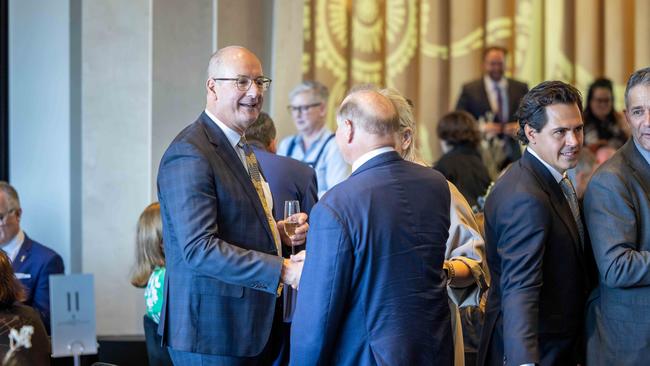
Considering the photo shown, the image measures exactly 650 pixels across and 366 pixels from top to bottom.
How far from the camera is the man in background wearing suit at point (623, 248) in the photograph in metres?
3.45

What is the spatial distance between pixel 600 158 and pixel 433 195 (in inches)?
166

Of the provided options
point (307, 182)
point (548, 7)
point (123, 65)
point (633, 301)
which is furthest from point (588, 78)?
point (633, 301)

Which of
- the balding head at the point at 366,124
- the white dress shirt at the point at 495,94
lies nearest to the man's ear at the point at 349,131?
the balding head at the point at 366,124

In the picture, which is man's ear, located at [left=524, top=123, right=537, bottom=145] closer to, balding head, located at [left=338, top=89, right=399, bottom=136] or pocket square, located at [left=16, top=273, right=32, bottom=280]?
balding head, located at [left=338, top=89, right=399, bottom=136]

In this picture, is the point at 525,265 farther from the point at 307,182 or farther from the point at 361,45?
the point at 361,45

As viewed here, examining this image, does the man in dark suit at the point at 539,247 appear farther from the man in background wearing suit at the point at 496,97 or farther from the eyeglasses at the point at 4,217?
the man in background wearing suit at the point at 496,97

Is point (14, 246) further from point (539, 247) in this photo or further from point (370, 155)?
point (539, 247)

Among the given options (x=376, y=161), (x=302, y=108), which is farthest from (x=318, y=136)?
Answer: (x=376, y=161)

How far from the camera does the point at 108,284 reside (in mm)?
6145

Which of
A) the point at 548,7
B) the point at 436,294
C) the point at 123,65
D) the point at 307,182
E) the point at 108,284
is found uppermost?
the point at 548,7

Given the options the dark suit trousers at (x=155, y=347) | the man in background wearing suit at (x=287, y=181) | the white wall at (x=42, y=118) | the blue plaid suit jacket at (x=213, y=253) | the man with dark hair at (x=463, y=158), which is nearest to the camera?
the blue plaid suit jacket at (x=213, y=253)

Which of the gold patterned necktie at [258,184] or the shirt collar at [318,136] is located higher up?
the shirt collar at [318,136]

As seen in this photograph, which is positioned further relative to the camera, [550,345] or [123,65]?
[123,65]

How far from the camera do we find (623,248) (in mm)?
3449
